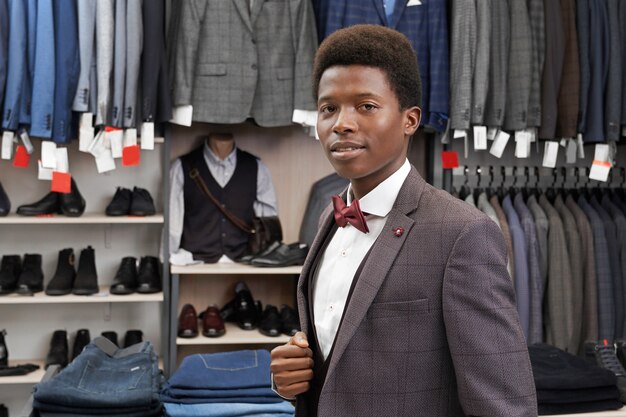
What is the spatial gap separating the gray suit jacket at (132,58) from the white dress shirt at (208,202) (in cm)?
43

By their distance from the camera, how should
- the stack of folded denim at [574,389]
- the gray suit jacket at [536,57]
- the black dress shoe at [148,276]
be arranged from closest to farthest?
the stack of folded denim at [574,389], the black dress shoe at [148,276], the gray suit jacket at [536,57]

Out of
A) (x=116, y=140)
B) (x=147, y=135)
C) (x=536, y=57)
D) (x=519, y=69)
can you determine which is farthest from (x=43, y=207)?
(x=536, y=57)

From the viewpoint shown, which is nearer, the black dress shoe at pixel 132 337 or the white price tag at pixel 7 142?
the white price tag at pixel 7 142

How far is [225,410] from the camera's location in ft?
5.92

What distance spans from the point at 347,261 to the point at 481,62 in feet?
8.49

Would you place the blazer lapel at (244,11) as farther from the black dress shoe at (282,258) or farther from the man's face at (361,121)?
the man's face at (361,121)

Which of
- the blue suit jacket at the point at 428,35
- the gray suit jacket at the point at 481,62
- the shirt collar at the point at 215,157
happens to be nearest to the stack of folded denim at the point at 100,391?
the shirt collar at the point at 215,157

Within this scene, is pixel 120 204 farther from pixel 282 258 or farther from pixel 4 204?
pixel 282 258

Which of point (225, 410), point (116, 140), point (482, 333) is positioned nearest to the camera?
point (482, 333)

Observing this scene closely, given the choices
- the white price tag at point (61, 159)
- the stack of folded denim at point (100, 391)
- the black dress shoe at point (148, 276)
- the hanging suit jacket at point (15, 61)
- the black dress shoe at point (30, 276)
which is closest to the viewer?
the stack of folded denim at point (100, 391)

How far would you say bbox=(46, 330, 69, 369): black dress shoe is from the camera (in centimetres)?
343

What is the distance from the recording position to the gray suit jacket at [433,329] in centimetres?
100

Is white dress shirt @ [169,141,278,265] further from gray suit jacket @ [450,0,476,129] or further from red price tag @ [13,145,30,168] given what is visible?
gray suit jacket @ [450,0,476,129]

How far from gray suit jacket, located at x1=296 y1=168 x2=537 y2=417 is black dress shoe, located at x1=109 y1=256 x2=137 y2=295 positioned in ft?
8.27
